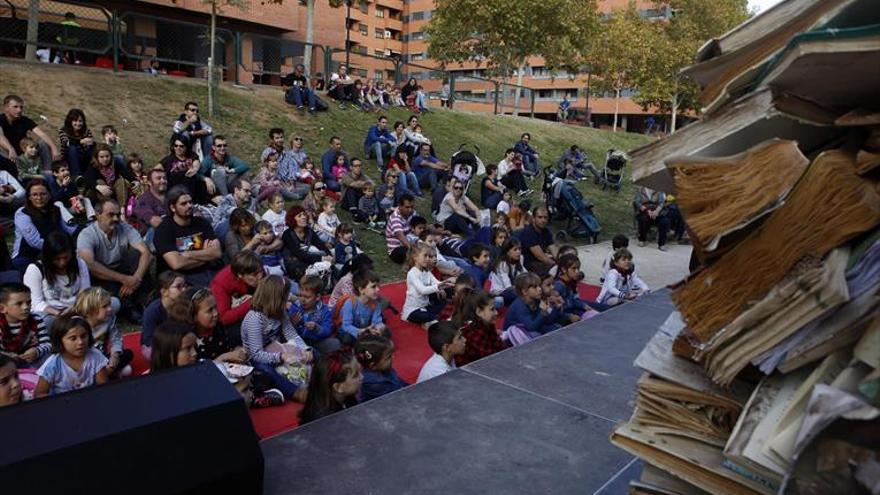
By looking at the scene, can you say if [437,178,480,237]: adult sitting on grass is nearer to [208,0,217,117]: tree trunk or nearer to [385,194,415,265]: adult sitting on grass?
[385,194,415,265]: adult sitting on grass

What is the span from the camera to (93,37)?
46.2ft

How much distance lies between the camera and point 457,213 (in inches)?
424

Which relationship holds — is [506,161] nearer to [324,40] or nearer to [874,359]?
[874,359]

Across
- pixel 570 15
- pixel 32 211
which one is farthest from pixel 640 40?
pixel 32 211

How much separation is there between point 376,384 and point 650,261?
26.4 ft

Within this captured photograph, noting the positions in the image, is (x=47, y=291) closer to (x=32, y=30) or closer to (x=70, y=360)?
(x=70, y=360)

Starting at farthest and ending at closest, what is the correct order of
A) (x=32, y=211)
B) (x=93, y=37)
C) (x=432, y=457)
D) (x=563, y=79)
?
1. (x=563, y=79)
2. (x=93, y=37)
3. (x=32, y=211)
4. (x=432, y=457)

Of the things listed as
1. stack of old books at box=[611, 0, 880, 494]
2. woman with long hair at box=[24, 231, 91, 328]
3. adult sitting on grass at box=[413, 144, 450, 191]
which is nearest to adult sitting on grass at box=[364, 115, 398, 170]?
adult sitting on grass at box=[413, 144, 450, 191]

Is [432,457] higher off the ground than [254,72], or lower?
lower

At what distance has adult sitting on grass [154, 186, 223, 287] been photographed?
652 centimetres

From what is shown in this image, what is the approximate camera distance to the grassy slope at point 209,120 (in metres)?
11.7

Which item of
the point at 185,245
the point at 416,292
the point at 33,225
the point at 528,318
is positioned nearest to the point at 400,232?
the point at 416,292

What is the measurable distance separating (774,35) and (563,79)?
62.1 metres

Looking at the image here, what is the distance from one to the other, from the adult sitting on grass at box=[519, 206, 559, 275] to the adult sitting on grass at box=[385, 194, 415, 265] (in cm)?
172
